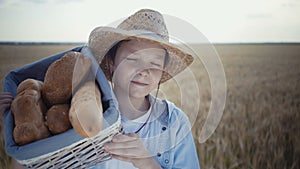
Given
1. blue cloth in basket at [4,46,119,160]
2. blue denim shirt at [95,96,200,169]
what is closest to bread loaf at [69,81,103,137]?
blue cloth in basket at [4,46,119,160]

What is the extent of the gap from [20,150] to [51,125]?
0.07 meters

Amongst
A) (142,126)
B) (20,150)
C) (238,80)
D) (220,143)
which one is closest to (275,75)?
(238,80)

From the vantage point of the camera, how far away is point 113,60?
941 millimetres

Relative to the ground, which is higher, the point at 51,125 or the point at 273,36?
the point at 273,36

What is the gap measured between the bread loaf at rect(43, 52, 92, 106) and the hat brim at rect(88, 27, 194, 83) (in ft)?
0.48

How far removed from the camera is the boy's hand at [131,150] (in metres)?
0.79

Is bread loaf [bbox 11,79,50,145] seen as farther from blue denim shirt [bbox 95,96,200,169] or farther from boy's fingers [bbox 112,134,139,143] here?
blue denim shirt [bbox 95,96,200,169]

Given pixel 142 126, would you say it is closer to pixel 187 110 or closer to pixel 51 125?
pixel 187 110

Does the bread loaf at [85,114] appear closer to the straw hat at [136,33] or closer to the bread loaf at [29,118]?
the bread loaf at [29,118]

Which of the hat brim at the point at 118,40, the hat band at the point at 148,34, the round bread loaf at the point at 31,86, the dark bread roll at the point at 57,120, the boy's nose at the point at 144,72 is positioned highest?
the hat band at the point at 148,34

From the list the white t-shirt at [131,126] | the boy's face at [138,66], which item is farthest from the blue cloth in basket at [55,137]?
the white t-shirt at [131,126]

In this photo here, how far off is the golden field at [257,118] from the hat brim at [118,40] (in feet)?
0.89

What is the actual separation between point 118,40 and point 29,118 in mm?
301

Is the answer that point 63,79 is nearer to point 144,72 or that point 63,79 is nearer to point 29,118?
point 29,118
